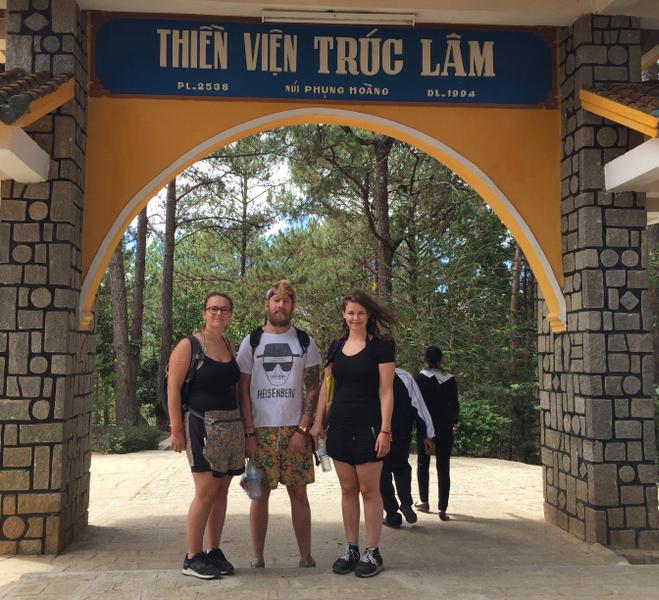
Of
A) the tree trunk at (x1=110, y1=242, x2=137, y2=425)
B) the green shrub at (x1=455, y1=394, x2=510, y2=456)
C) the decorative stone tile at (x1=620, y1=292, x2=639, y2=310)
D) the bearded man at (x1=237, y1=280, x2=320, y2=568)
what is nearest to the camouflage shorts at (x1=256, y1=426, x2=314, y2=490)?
the bearded man at (x1=237, y1=280, x2=320, y2=568)

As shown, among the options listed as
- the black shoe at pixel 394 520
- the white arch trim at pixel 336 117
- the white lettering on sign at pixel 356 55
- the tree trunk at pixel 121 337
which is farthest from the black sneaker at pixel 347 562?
the tree trunk at pixel 121 337

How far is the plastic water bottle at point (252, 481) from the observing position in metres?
3.79

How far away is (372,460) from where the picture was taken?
12.5 feet

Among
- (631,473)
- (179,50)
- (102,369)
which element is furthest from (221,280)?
(631,473)

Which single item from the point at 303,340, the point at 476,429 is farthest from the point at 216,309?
the point at 476,429

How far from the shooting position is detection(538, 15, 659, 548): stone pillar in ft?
16.0

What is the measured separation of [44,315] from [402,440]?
2819 millimetres

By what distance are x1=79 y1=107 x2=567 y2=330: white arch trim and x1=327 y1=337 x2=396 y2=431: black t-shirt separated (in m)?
2.08

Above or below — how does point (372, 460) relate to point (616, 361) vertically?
below

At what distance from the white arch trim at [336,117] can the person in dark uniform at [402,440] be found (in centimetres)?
125

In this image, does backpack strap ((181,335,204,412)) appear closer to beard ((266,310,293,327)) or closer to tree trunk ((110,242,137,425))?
beard ((266,310,293,327))

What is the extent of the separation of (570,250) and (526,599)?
2.77 metres

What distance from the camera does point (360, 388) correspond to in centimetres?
386

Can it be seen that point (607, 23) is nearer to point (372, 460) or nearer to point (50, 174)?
point (372, 460)
